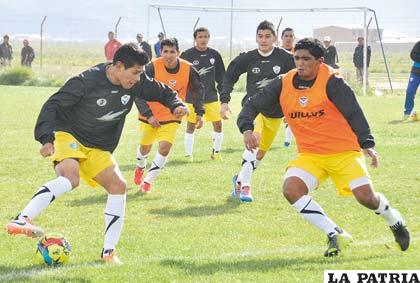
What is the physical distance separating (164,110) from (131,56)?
4207mm

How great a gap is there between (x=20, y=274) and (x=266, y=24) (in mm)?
5248

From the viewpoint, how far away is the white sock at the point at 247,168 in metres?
10.5

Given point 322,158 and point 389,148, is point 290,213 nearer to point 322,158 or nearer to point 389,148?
point 322,158

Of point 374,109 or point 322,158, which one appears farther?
point 374,109

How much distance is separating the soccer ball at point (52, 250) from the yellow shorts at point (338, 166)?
2153 mm

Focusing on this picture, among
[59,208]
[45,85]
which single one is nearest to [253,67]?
[59,208]

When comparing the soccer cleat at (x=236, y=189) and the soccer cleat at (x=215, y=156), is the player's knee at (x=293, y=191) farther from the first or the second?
the soccer cleat at (x=215, y=156)

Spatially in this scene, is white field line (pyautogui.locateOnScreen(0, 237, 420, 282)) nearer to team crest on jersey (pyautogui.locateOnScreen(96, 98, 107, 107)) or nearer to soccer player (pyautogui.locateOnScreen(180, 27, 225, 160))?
team crest on jersey (pyautogui.locateOnScreen(96, 98, 107, 107))

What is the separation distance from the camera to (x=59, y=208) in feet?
32.7

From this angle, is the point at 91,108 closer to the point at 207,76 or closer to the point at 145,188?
the point at 145,188

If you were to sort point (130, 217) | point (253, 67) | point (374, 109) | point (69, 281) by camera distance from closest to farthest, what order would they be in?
point (69, 281), point (130, 217), point (253, 67), point (374, 109)

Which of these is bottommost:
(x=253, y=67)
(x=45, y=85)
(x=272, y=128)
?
(x=45, y=85)

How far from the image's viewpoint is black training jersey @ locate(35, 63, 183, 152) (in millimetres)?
7328

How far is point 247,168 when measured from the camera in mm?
10602
